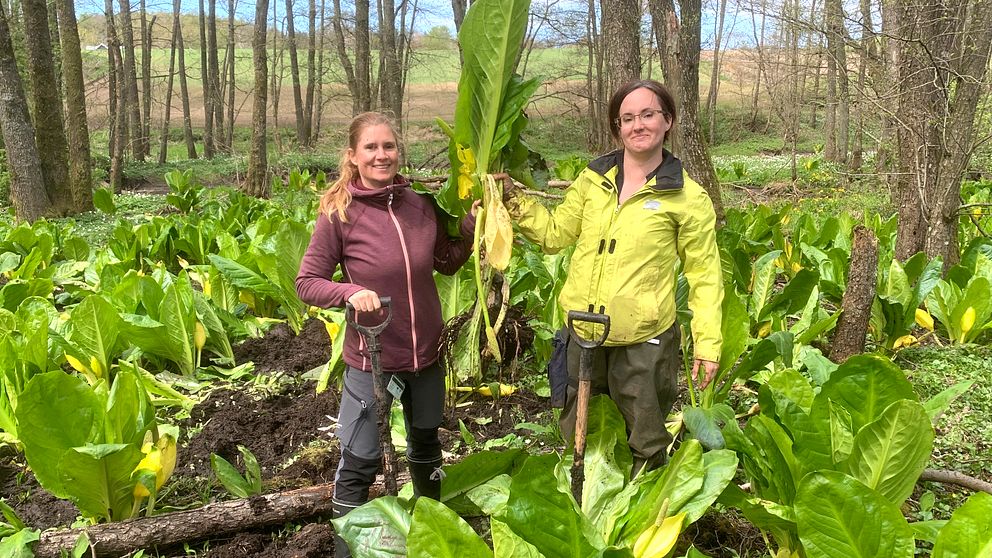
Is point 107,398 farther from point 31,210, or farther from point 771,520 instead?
point 31,210

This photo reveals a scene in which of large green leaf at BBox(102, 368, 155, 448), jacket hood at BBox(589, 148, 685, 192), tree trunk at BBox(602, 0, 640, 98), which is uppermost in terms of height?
tree trunk at BBox(602, 0, 640, 98)

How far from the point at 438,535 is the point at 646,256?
1.11 meters

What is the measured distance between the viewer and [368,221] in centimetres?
237

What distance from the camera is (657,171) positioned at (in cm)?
232

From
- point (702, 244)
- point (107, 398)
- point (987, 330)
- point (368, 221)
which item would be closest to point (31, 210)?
point (107, 398)

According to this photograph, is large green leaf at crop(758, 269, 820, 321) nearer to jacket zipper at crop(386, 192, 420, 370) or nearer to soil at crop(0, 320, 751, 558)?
soil at crop(0, 320, 751, 558)

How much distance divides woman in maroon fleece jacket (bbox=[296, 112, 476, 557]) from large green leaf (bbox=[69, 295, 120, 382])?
1725mm

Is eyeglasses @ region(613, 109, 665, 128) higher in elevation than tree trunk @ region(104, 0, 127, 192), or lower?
lower

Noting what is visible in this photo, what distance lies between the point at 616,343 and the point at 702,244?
1.44ft

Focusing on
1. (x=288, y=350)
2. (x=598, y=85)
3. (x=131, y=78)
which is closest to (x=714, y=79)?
(x=598, y=85)

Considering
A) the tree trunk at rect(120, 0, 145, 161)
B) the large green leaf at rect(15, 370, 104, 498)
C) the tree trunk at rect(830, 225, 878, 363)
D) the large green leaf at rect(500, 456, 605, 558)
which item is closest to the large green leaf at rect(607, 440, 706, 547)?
the large green leaf at rect(500, 456, 605, 558)

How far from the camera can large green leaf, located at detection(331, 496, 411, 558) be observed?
2.12 m

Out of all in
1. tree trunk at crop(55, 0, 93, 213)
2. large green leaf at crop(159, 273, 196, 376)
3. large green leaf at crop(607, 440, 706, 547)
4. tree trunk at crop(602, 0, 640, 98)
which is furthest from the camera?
tree trunk at crop(55, 0, 93, 213)

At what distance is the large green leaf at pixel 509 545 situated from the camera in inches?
68.6
